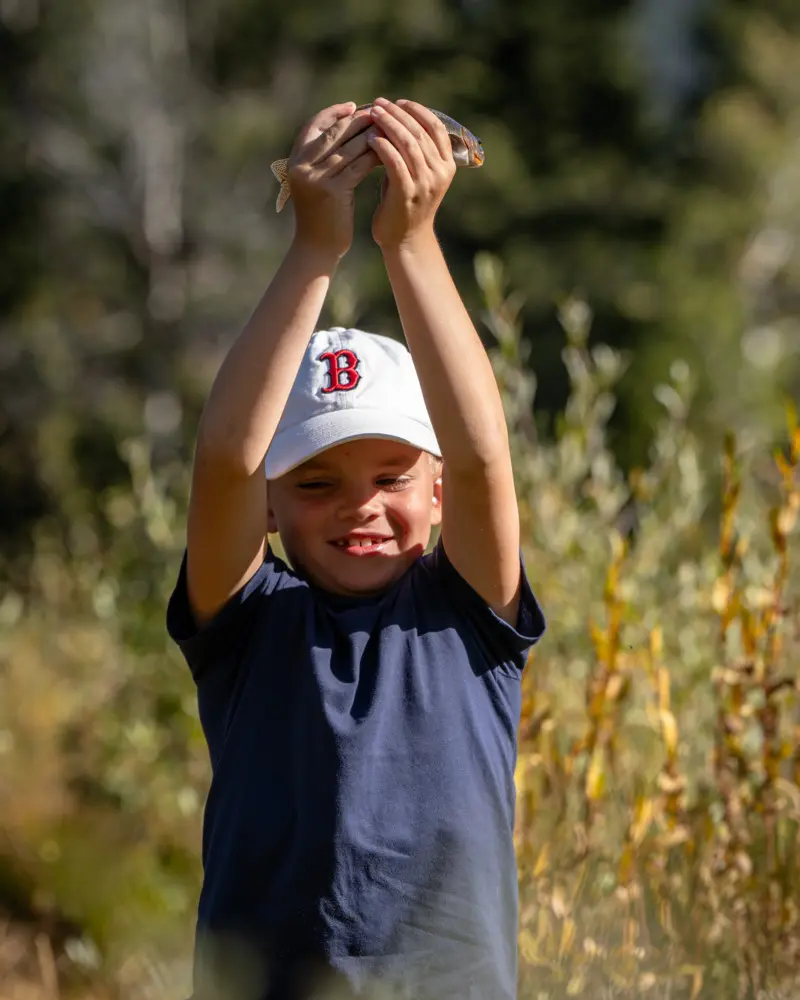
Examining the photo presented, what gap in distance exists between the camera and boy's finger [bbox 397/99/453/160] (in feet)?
6.57

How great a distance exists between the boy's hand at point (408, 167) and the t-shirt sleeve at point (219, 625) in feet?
1.73

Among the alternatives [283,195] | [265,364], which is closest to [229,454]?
[265,364]

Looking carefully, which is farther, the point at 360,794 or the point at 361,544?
the point at 361,544

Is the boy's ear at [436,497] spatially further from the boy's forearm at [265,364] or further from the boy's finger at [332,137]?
the boy's finger at [332,137]

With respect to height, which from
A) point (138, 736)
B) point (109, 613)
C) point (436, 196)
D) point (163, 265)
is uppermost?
point (163, 265)

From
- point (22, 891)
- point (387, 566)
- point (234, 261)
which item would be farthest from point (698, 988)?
point (234, 261)

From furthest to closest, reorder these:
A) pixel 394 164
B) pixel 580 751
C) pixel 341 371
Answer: pixel 580 751
pixel 341 371
pixel 394 164

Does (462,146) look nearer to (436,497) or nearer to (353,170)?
(353,170)

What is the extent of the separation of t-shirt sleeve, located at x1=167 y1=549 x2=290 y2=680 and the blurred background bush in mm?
877

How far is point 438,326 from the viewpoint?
201 centimetres

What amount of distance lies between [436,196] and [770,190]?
1508cm

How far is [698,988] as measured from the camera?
8.95 feet

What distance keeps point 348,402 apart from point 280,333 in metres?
0.27

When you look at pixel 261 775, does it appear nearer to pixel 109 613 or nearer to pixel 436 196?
pixel 436 196
